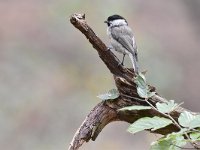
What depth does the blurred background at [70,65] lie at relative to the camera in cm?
753

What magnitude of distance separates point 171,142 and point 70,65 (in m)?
7.64

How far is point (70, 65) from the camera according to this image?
8.77 meters

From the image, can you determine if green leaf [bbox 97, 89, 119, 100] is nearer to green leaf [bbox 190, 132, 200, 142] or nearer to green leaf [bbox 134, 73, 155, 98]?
green leaf [bbox 134, 73, 155, 98]

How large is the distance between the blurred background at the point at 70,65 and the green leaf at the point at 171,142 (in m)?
5.76

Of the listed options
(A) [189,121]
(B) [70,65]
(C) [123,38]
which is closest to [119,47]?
(C) [123,38]

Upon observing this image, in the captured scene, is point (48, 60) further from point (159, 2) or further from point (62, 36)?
point (159, 2)

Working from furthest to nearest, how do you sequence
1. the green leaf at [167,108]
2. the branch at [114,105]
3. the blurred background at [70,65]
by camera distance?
the blurred background at [70,65]
the branch at [114,105]
the green leaf at [167,108]

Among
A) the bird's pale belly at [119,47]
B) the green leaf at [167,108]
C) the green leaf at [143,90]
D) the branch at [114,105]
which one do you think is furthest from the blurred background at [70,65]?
the green leaf at [167,108]

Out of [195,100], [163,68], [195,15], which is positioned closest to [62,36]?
[163,68]

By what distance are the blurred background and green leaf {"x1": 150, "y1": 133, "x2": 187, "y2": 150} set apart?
576 centimetres

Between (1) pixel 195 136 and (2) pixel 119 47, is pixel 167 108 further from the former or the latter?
(2) pixel 119 47

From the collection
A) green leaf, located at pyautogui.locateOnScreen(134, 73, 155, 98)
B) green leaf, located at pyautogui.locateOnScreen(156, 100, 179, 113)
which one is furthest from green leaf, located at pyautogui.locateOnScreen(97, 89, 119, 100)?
green leaf, located at pyautogui.locateOnScreen(156, 100, 179, 113)

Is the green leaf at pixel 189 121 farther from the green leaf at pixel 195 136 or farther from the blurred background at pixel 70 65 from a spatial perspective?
the blurred background at pixel 70 65

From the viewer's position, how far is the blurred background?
24.7ft
